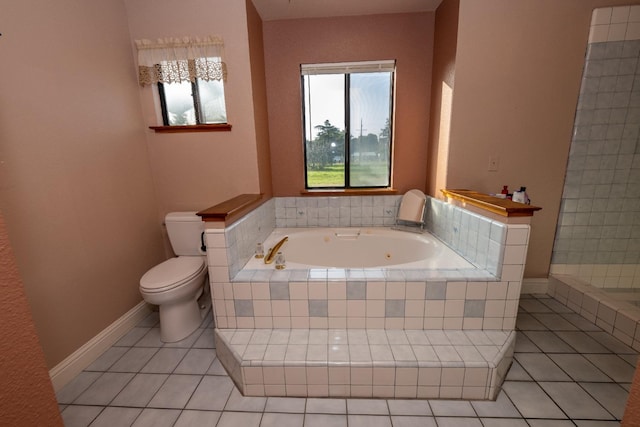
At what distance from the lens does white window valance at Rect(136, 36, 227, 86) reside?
196 cm

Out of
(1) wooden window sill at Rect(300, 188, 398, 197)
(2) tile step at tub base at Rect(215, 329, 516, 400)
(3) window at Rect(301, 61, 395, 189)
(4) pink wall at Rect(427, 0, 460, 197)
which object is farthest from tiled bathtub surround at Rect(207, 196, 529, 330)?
(3) window at Rect(301, 61, 395, 189)

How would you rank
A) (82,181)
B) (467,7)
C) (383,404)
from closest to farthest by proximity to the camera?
(383,404), (82,181), (467,7)

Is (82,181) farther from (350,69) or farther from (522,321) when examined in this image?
(522,321)

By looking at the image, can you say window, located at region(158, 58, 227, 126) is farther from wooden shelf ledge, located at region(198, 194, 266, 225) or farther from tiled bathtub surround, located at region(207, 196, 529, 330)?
tiled bathtub surround, located at region(207, 196, 529, 330)

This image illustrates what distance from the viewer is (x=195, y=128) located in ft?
6.89

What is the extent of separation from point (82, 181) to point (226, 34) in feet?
4.64

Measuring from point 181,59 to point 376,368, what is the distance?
96.8 inches

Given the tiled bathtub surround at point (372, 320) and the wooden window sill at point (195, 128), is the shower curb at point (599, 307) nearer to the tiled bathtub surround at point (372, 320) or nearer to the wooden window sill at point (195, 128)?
the tiled bathtub surround at point (372, 320)

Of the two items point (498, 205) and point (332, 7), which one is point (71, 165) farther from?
point (498, 205)

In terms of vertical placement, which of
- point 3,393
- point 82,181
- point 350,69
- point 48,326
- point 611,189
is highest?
point 350,69

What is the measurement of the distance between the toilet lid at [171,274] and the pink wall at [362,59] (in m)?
1.26

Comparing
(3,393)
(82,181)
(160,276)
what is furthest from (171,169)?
(3,393)

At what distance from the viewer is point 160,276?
170 cm

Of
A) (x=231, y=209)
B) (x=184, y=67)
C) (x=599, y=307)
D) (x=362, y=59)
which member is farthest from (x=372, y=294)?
(x=184, y=67)
